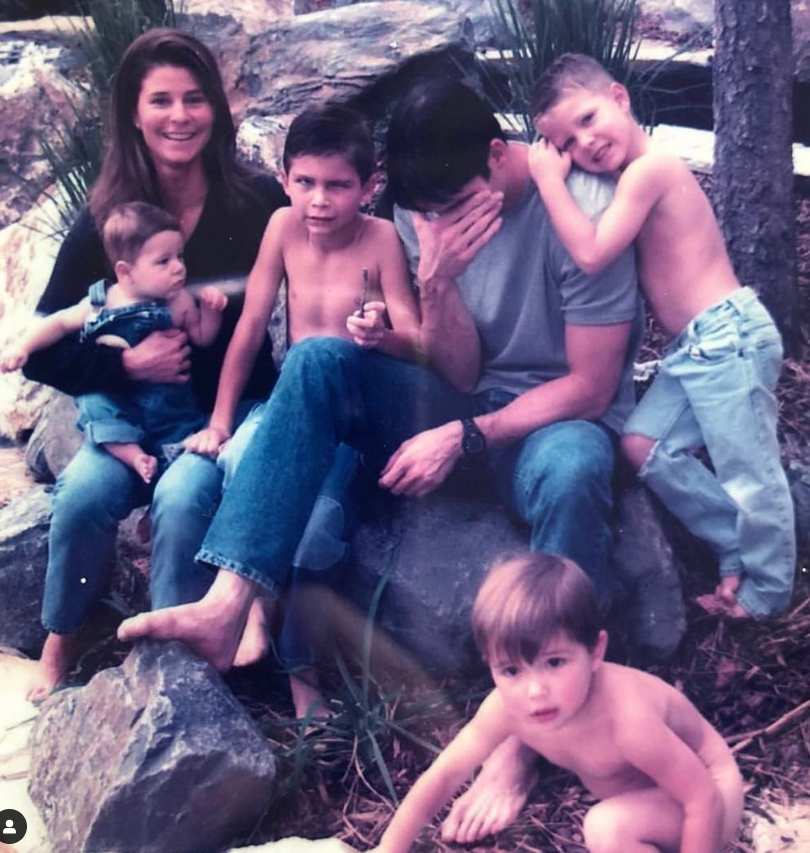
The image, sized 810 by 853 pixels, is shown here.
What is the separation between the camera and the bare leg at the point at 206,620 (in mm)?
2020

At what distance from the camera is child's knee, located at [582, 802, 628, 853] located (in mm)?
1801

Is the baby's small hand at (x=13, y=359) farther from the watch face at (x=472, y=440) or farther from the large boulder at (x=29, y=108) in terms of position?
the watch face at (x=472, y=440)

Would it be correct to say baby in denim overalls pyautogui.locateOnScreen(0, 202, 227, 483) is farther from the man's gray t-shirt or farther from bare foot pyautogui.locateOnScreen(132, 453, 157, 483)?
the man's gray t-shirt

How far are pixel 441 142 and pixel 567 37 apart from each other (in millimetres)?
263

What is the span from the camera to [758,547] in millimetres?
1916

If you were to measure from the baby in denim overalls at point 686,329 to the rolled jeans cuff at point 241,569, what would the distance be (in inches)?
23.5

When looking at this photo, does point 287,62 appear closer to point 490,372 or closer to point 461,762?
point 490,372

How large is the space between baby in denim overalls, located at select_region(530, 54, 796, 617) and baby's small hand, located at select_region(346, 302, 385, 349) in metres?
0.31

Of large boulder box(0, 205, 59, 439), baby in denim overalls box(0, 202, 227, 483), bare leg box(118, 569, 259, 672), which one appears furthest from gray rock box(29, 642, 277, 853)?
large boulder box(0, 205, 59, 439)

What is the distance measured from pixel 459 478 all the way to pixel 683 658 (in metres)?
0.44

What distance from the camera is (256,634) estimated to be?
2094 millimetres

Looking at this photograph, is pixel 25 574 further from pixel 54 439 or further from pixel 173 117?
pixel 173 117

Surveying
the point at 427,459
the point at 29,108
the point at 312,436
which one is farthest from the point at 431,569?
the point at 29,108

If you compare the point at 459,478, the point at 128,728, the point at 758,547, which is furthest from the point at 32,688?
the point at 758,547
